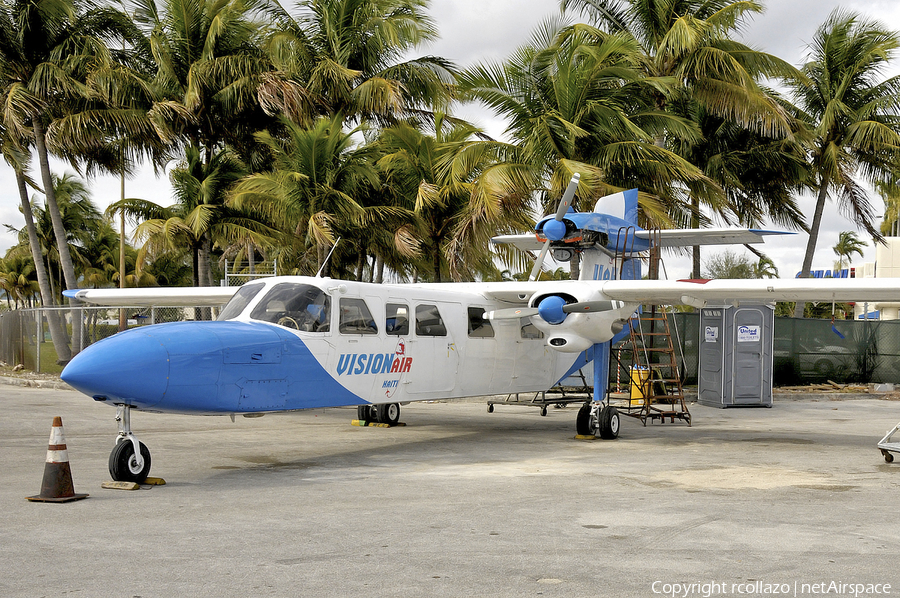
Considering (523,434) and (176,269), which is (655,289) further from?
(176,269)

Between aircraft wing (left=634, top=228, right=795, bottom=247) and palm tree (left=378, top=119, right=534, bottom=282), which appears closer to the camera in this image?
aircraft wing (left=634, top=228, right=795, bottom=247)

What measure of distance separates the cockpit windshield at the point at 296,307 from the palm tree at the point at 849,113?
1957 centimetres

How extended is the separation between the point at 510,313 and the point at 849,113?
18.5 metres

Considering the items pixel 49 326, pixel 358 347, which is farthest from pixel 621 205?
pixel 49 326

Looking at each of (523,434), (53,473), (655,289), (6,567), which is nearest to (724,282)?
(655,289)

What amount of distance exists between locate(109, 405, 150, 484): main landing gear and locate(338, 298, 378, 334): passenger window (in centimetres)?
285

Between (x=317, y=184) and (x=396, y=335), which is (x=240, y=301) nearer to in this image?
(x=396, y=335)

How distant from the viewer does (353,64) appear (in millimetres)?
23188

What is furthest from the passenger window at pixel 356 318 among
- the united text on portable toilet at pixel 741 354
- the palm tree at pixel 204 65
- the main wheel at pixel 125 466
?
the palm tree at pixel 204 65

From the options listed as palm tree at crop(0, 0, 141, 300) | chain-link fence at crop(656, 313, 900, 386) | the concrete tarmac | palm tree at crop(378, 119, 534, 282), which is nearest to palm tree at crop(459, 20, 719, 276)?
palm tree at crop(378, 119, 534, 282)

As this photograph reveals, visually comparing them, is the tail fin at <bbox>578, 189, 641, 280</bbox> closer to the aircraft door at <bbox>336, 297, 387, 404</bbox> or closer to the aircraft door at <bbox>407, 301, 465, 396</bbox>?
the aircraft door at <bbox>407, 301, 465, 396</bbox>

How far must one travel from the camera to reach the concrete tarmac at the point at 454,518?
4.93 m

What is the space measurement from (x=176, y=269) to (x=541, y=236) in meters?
53.5

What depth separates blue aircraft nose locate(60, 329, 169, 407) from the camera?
7484 millimetres
